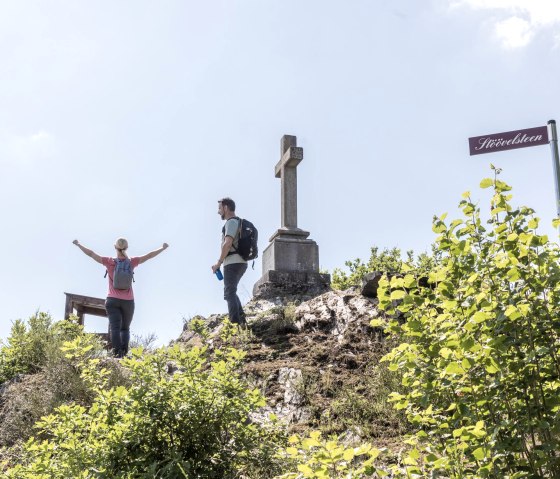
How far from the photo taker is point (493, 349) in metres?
2.52

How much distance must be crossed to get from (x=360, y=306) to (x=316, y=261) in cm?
472

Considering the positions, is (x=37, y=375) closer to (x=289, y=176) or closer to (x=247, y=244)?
(x=247, y=244)

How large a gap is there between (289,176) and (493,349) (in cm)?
1016

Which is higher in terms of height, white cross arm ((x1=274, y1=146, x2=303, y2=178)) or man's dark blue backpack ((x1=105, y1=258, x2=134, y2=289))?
white cross arm ((x1=274, y1=146, x2=303, y2=178))

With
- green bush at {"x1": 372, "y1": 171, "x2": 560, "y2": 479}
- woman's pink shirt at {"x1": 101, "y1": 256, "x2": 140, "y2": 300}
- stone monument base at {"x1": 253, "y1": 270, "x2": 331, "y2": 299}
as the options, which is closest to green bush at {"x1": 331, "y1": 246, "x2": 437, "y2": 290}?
stone monument base at {"x1": 253, "y1": 270, "x2": 331, "y2": 299}

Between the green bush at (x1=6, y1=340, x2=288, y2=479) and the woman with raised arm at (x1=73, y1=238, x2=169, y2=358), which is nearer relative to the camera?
the green bush at (x1=6, y1=340, x2=288, y2=479)

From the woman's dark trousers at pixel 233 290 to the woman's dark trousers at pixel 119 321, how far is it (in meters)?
1.35

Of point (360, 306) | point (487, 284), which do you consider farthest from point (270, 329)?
point (487, 284)

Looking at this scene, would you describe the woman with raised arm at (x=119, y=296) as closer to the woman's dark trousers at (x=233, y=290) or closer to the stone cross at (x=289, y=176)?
the woman's dark trousers at (x=233, y=290)

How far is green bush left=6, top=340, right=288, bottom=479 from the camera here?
11.8 feet

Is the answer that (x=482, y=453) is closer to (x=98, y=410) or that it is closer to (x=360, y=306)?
(x=98, y=410)

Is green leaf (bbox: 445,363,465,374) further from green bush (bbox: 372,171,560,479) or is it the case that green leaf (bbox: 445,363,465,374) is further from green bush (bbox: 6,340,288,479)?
green bush (bbox: 6,340,288,479)

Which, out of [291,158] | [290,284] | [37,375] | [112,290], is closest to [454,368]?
[37,375]

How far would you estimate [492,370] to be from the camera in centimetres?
251
